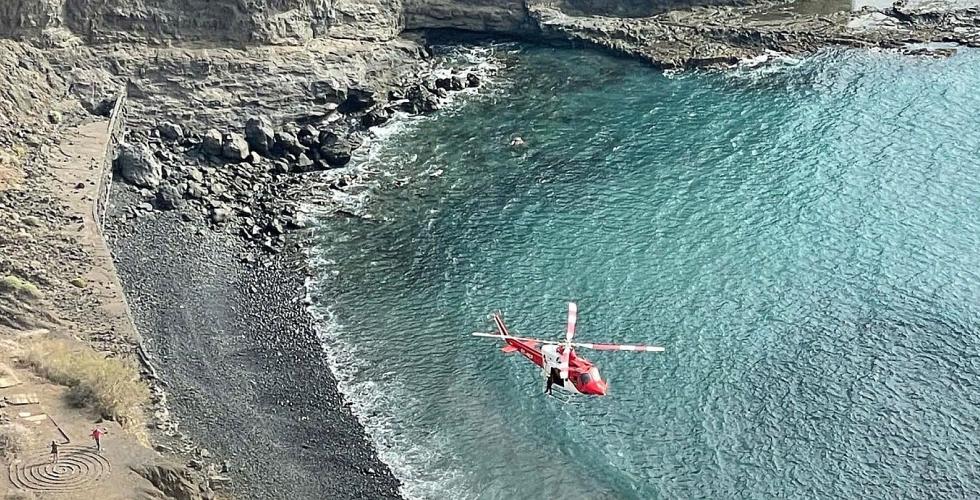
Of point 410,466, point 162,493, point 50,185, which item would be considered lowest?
point 410,466

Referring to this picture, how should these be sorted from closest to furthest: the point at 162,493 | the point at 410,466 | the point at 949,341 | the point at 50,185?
the point at 162,493 → the point at 410,466 → the point at 949,341 → the point at 50,185

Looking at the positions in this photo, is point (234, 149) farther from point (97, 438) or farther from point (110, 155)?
point (97, 438)

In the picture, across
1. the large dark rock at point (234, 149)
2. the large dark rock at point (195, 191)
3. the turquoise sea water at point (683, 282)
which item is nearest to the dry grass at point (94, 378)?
the turquoise sea water at point (683, 282)

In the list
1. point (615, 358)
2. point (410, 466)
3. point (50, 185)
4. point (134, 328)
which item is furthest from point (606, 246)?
point (50, 185)

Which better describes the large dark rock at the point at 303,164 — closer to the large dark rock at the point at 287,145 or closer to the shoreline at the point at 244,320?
the shoreline at the point at 244,320

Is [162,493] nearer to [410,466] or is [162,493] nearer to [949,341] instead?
[410,466]
